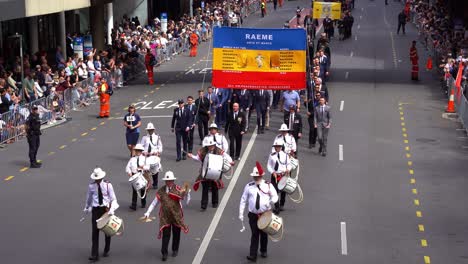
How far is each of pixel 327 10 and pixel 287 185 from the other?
4726 cm

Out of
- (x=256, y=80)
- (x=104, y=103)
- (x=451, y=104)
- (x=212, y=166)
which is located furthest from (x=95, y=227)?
(x=451, y=104)

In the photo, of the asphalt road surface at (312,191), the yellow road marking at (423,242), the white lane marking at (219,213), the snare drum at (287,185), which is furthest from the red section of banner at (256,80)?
the yellow road marking at (423,242)

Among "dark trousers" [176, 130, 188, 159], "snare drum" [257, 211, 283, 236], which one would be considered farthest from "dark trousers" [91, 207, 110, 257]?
"dark trousers" [176, 130, 188, 159]

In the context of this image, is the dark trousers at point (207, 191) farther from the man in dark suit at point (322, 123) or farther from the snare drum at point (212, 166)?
the man in dark suit at point (322, 123)

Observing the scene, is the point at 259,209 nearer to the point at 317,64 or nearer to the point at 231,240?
the point at 231,240

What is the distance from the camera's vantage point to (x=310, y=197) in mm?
24188

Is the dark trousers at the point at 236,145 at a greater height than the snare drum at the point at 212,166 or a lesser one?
lesser

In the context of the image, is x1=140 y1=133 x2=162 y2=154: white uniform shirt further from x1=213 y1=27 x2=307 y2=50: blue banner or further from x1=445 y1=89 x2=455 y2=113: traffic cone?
x1=445 y1=89 x2=455 y2=113: traffic cone

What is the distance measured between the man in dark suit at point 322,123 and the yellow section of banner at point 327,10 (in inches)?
1513

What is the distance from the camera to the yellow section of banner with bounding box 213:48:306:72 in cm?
3303

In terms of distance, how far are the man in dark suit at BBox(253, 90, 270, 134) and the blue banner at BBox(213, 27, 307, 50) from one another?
1483 millimetres

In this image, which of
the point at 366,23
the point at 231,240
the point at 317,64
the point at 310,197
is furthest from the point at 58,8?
the point at 366,23

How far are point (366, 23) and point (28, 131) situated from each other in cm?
5364

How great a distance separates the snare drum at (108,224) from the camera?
→ 18672 mm
